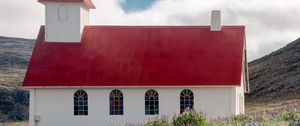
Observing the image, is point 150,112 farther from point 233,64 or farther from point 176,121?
point 176,121

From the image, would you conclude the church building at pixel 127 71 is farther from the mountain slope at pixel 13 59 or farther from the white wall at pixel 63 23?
the mountain slope at pixel 13 59

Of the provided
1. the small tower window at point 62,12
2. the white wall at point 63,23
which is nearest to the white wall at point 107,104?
the white wall at point 63,23

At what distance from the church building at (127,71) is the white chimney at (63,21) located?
0.19ft

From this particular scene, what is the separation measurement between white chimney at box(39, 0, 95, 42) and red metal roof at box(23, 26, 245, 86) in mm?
464

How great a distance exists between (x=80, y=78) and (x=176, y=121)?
1621 centimetres

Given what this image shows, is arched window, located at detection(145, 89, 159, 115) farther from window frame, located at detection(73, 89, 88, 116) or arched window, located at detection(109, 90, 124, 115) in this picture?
window frame, located at detection(73, 89, 88, 116)

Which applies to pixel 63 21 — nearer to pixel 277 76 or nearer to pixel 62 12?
pixel 62 12

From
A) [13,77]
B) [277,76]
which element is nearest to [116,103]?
[277,76]

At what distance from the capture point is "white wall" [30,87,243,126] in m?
38.4

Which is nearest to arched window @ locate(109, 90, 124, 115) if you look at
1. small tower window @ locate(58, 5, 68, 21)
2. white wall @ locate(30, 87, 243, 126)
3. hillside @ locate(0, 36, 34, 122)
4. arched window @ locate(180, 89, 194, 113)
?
white wall @ locate(30, 87, 243, 126)

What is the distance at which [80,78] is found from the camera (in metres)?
39.0

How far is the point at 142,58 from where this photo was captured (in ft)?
132

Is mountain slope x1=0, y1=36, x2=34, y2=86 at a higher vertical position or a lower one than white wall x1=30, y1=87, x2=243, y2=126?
higher

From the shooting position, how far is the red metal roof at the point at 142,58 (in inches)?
1527
